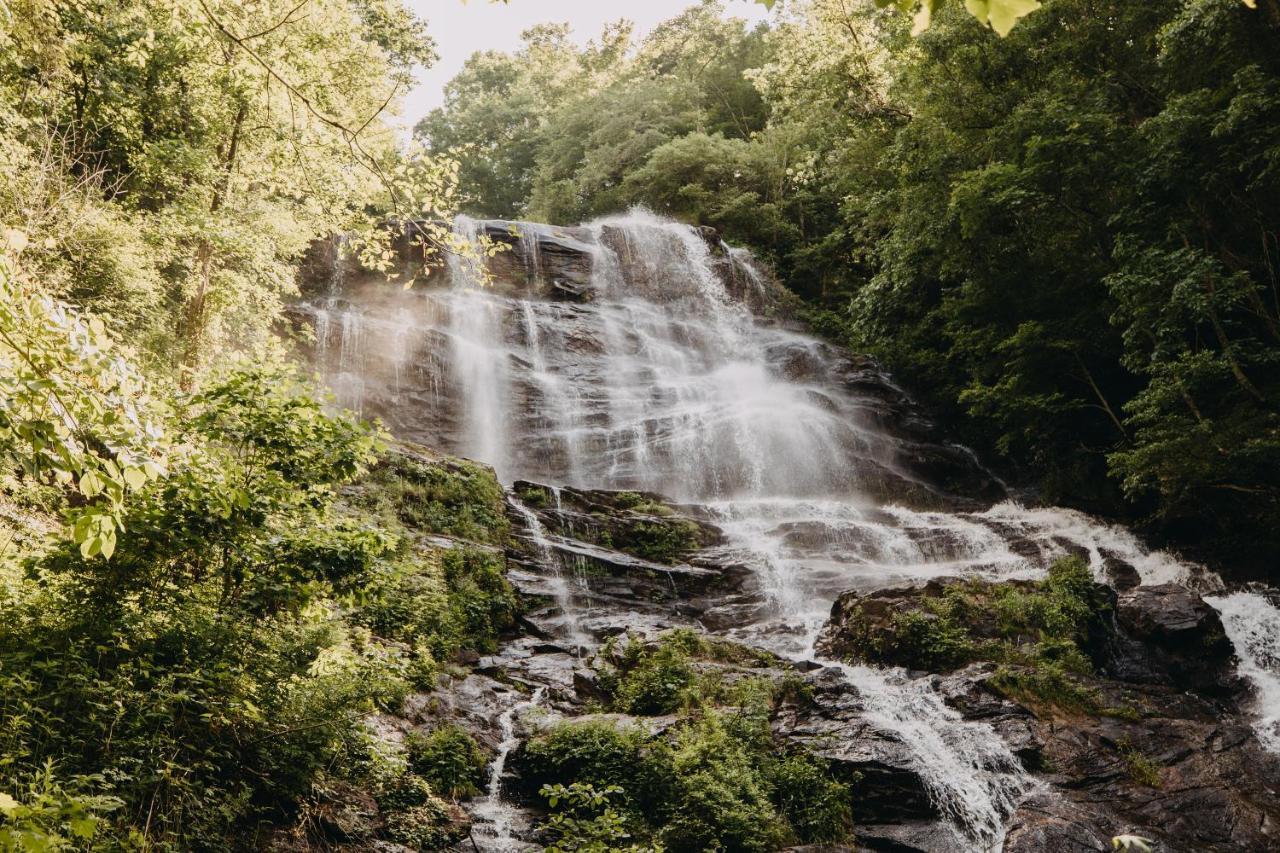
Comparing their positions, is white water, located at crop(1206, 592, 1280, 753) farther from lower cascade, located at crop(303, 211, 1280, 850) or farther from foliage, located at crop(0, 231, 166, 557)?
foliage, located at crop(0, 231, 166, 557)

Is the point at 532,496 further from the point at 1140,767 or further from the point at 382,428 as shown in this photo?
the point at 1140,767

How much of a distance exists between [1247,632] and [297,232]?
1592cm

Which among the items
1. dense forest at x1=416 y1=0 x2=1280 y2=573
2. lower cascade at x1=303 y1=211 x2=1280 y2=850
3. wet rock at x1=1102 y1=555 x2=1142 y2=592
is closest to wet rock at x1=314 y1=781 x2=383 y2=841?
lower cascade at x1=303 y1=211 x2=1280 y2=850

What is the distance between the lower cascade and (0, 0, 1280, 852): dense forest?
0.58 m

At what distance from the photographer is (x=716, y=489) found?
1711 centimetres

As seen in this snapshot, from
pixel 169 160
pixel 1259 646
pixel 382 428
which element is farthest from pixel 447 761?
pixel 1259 646

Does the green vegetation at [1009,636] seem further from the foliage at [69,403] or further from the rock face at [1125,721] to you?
the foliage at [69,403]

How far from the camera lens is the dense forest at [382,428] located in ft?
13.9

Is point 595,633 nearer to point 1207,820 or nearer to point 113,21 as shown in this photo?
point 1207,820

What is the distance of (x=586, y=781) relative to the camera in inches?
247

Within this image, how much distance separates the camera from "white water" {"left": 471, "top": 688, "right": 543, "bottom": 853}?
18.8 feet

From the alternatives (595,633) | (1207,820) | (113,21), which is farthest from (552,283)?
(1207,820)

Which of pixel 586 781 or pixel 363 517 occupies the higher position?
pixel 363 517

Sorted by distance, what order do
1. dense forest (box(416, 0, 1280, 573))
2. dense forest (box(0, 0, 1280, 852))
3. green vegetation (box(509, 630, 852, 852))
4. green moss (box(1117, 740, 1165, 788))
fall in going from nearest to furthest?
1. dense forest (box(0, 0, 1280, 852))
2. green vegetation (box(509, 630, 852, 852))
3. green moss (box(1117, 740, 1165, 788))
4. dense forest (box(416, 0, 1280, 573))
